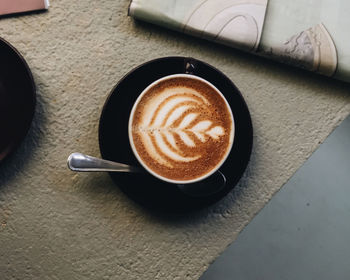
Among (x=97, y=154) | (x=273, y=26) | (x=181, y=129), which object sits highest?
(x=273, y=26)

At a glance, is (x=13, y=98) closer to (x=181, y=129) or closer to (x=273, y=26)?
(x=181, y=129)

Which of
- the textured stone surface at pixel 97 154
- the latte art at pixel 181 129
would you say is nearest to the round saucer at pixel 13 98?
the textured stone surface at pixel 97 154

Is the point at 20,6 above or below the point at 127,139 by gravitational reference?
above

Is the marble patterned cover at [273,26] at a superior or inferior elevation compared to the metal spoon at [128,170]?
superior

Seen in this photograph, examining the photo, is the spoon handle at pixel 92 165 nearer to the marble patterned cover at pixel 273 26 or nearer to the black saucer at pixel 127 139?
the black saucer at pixel 127 139

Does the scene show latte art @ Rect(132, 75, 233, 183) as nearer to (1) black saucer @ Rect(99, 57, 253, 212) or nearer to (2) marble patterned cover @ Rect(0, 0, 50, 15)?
(1) black saucer @ Rect(99, 57, 253, 212)

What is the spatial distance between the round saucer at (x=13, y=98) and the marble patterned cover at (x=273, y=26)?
0.23 meters

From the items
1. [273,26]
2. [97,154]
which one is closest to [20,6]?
[97,154]

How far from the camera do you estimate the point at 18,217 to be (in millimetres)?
673

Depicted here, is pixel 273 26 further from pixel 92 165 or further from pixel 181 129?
pixel 92 165

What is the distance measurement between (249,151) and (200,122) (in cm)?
11

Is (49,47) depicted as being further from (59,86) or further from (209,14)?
(209,14)

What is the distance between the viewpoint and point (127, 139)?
0.65 m

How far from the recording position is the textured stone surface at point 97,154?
67cm
